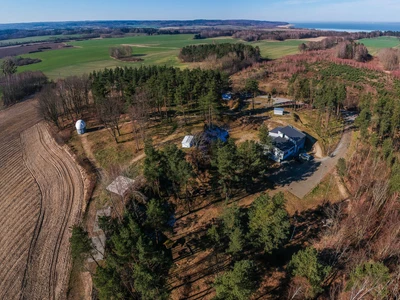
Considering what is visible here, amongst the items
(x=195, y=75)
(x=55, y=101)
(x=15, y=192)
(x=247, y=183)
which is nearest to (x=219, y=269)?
(x=247, y=183)

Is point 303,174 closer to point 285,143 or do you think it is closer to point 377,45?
point 285,143

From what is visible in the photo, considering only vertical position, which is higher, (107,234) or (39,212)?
(107,234)

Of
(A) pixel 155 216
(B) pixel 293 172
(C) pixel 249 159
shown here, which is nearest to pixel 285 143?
(B) pixel 293 172

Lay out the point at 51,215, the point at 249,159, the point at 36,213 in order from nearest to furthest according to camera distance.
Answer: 1. the point at 249,159
2. the point at 51,215
3. the point at 36,213

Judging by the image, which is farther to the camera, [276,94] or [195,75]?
[276,94]

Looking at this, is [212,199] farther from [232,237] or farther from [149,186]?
[232,237]

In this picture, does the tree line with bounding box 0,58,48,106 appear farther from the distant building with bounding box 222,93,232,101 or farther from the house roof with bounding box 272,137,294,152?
the house roof with bounding box 272,137,294,152

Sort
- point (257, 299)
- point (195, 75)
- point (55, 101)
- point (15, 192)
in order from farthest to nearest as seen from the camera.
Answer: point (195, 75)
point (55, 101)
point (15, 192)
point (257, 299)

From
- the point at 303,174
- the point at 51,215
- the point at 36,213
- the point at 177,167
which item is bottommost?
the point at 51,215
